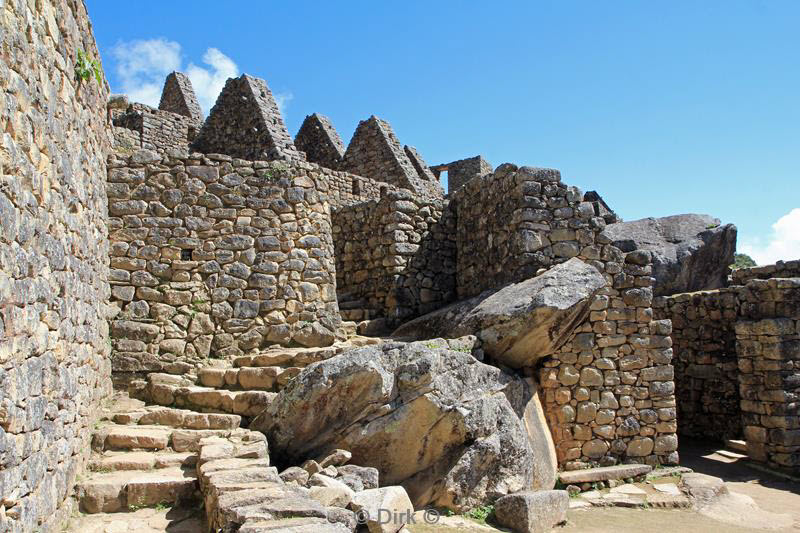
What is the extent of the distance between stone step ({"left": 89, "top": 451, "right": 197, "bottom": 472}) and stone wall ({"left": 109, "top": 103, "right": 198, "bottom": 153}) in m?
10.3

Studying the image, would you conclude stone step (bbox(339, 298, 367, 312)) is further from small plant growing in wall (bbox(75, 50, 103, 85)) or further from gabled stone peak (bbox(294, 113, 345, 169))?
gabled stone peak (bbox(294, 113, 345, 169))

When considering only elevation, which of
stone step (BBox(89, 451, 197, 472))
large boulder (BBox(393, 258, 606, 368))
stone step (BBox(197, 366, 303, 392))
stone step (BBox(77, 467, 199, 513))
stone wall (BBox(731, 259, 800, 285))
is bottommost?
stone step (BBox(77, 467, 199, 513))

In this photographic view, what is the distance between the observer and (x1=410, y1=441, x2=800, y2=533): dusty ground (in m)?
7.80

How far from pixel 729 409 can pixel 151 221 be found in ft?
39.5

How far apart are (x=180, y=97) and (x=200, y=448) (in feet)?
55.3

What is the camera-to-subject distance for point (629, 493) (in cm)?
916

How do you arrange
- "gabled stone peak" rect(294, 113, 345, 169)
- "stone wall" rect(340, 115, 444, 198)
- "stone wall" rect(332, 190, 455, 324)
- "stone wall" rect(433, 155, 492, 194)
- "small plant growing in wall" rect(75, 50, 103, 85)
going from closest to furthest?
"small plant growing in wall" rect(75, 50, 103, 85) < "stone wall" rect(332, 190, 455, 324) < "stone wall" rect(340, 115, 444, 198) < "gabled stone peak" rect(294, 113, 345, 169) < "stone wall" rect(433, 155, 492, 194)

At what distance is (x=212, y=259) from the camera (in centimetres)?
871

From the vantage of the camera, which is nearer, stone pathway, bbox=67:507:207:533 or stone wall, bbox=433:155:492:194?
stone pathway, bbox=67:507:207:533

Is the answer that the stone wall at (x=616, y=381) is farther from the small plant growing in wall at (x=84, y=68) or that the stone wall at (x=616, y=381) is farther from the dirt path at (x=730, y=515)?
the small plant growing in wall at (x=84, y=68)

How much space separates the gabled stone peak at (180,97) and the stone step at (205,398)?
1420 centimetres

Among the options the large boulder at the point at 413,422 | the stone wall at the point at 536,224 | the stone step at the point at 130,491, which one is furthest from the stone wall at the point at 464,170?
the stone step at the point at 130,491

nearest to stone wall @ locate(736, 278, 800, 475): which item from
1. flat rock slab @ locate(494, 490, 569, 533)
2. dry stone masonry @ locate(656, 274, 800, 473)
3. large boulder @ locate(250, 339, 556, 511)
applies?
dry stone masonry @ locate(656, 274, 800, 473)

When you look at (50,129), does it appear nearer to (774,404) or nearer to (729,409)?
(774,404)
